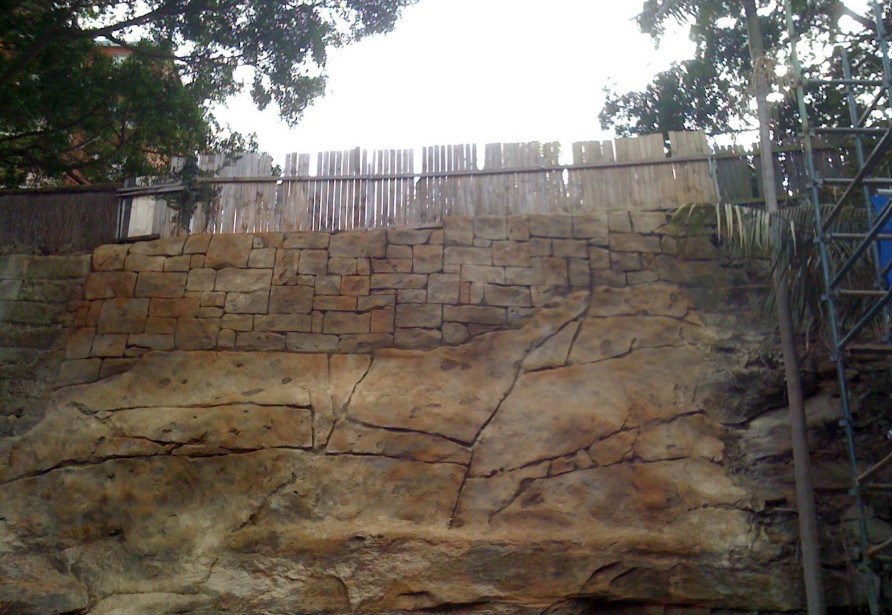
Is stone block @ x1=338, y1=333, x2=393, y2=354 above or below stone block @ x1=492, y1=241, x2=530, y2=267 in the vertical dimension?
below

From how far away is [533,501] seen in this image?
4773 millimetres

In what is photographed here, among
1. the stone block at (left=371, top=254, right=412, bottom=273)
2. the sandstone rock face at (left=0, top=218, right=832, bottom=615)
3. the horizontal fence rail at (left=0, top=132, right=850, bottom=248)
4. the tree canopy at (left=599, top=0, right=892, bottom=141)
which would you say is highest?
the tree canopy at (left=599, top=0, right=892, bottom=141)

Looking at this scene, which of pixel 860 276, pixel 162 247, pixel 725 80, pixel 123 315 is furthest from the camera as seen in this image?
pixel 725 80

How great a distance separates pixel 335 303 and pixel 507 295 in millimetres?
1271

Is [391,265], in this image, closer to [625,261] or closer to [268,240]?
[268,240]

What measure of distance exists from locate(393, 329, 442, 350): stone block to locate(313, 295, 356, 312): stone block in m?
0.41

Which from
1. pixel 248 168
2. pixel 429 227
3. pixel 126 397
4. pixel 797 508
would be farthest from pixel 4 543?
pixel 797 508

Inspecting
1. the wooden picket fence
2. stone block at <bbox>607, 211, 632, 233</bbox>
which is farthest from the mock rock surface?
the wooden picket fence

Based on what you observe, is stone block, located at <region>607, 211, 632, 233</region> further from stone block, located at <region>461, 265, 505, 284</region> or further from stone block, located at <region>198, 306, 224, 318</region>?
stone block, located at <region>198, 306, 224, 318</region>

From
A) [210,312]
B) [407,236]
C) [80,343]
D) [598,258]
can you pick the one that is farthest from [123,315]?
[598,258]

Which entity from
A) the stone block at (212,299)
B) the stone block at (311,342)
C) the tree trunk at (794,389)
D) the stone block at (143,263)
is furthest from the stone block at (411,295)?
Result: the tree trunk at (794,389)

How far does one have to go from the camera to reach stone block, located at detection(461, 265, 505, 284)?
17.9 feet

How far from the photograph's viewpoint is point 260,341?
537cm

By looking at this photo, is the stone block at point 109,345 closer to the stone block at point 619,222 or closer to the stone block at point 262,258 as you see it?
the stone block at point 262,258
